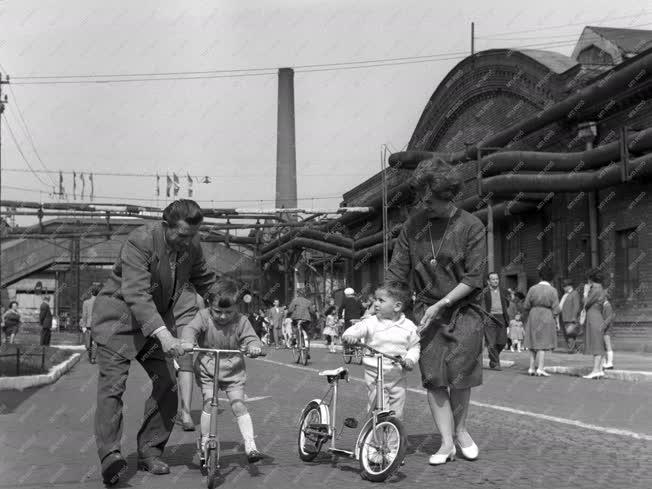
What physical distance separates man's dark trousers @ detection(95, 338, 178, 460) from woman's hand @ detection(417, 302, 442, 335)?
5.27 ft

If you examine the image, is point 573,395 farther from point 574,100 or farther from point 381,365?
point 574,100

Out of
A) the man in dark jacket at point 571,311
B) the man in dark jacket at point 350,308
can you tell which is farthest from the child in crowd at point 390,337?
the man in dark jacket at point 350,308

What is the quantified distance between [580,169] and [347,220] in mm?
22898

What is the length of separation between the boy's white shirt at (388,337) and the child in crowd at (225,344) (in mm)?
698

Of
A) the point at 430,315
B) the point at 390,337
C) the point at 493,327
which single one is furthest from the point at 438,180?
the point at 493,327

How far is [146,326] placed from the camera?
5668 mm

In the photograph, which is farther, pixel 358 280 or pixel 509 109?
pixel 358 280

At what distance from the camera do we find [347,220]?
47.5 metres

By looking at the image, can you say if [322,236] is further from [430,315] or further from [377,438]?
[377,438]

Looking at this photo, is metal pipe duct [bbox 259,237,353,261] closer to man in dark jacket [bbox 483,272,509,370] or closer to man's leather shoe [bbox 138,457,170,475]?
man in dark jacket [bbox 483,272,509,370]

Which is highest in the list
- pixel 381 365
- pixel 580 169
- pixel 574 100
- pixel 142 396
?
pixel 574 100

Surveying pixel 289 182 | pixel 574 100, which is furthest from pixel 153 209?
pixel 574 100

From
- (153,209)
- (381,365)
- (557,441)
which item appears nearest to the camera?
(381,365)

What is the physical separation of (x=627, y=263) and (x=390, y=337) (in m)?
20.4
